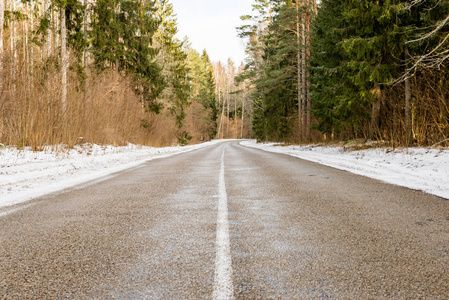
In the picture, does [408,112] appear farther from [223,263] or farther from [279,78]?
[279,78]

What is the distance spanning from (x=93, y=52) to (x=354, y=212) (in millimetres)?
21481

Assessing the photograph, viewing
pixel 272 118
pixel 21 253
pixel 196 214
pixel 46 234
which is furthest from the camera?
pixel 272 118

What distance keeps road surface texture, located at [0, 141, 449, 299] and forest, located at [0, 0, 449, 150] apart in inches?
262

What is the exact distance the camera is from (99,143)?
18578mm

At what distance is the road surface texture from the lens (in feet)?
7.64

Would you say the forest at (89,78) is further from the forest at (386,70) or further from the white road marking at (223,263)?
the forest at (386,70)

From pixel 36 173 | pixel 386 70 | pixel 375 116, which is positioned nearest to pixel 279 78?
pixel 375 116

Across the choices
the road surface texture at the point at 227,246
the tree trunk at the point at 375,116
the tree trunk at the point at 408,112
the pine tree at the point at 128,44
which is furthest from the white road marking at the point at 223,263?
the pine tree at the point at 128,44

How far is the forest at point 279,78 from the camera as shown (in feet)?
38.8

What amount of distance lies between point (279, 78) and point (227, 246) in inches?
1013

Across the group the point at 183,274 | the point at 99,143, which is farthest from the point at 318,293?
the point at 99,143

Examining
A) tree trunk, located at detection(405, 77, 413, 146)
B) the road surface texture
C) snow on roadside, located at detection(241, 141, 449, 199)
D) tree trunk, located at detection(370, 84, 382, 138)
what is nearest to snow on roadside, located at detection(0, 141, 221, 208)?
the road surface texture

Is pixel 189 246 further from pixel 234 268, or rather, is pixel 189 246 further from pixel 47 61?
pixel 47 61

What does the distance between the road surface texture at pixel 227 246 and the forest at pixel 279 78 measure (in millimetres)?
6650
